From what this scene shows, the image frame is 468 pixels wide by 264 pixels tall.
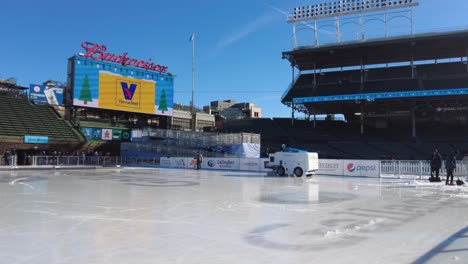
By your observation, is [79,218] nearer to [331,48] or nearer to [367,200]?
[367,200]

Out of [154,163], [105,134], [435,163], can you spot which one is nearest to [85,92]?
[105,134]

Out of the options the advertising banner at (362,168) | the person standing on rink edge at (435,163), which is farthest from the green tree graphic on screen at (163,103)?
the person standing on rink edge at (435,163)

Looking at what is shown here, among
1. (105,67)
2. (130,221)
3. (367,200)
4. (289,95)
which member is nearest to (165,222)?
(130,221)

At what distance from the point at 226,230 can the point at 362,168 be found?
24.0m

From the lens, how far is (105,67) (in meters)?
52.8

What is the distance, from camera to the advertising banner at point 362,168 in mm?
29625

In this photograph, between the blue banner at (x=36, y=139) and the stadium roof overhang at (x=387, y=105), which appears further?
the stadium roof overhang at (x=387, y=105)

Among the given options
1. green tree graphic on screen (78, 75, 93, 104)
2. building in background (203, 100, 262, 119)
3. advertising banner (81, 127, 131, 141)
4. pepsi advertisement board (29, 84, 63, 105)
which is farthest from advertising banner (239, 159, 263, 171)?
building in background (203, 100, 262, 119)

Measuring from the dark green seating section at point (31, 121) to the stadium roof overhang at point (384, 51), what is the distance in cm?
3367

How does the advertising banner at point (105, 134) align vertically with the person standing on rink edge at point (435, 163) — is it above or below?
above

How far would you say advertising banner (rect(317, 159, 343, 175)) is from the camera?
3111 centimetres

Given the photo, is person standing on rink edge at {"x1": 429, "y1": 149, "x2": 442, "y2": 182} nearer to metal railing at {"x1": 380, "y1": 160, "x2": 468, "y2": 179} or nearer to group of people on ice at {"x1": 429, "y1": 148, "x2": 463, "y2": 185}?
group of people on ice at {"x1": 429, "y1": 148, "x2": 463, "y2": 185}

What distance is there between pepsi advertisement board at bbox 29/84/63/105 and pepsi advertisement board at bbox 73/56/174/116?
12.2 feet

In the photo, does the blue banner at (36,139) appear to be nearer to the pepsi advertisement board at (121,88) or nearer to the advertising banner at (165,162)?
the pepsi advertisement board at (121,88)
